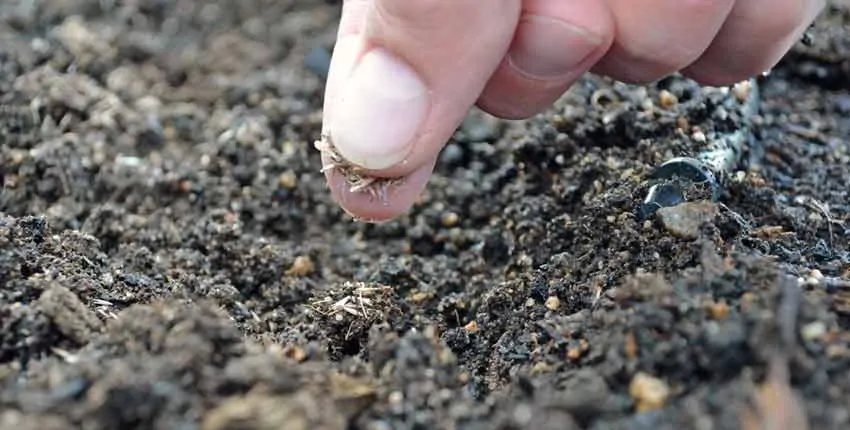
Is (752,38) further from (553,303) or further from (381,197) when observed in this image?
(381,197)

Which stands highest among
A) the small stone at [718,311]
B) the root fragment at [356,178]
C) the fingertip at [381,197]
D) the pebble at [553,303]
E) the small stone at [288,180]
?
the small stone at [718,311]

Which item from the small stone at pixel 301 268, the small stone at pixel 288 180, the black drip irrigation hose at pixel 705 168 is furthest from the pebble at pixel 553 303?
the small stone at pixel 288 180

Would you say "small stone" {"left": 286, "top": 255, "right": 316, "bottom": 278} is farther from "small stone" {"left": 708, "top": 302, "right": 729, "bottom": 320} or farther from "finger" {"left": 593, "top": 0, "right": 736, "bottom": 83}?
"small stone" {"left": 708, "top": 302, "right": 729, "bottom": 320}

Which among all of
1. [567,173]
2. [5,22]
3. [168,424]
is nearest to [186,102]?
[5,22]

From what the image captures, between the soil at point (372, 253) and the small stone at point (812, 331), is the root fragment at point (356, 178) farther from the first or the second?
the small stone at point (812, 331)

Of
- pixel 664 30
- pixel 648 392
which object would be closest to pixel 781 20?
pixel 664 30

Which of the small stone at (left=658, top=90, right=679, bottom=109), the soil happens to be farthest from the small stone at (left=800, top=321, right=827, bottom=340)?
the small stone at (left=658, top=90, right=679, bottom=109)

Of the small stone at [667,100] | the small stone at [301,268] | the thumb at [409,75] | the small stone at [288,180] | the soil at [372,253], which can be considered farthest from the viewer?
the small stone at [288,180]
